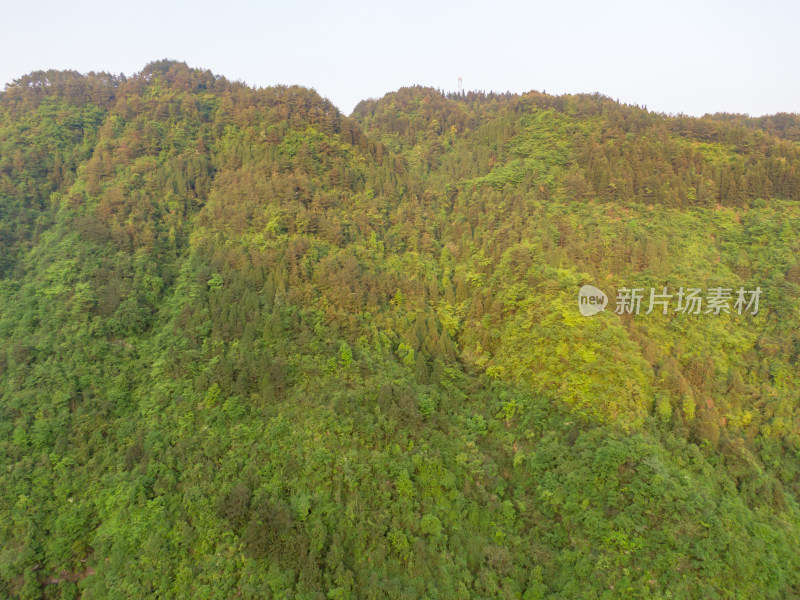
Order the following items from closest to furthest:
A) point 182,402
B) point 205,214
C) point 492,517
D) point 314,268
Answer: point 492,517 → point 182,402 → point 314,268 → point 205,214

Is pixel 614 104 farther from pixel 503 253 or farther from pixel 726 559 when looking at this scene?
pixel 726 559

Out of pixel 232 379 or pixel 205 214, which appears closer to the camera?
pixel 232 379

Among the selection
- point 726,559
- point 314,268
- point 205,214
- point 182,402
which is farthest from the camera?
point 205,214

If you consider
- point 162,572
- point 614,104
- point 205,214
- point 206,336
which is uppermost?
point 614,104

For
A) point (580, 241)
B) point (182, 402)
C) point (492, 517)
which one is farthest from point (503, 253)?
point (182, 402)

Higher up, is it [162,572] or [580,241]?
[580,241]

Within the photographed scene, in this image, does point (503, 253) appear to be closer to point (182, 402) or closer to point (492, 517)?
point (492, 517)

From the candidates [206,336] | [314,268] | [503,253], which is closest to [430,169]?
[503,253]
